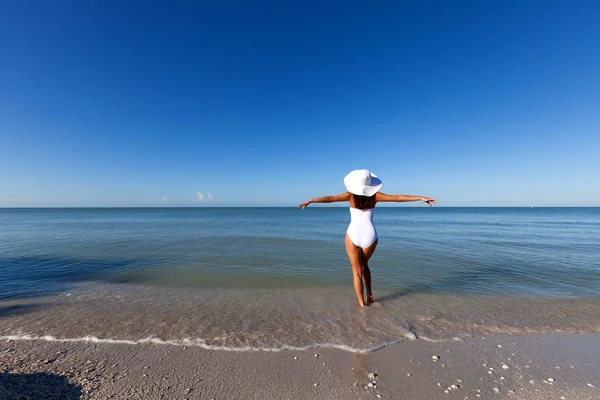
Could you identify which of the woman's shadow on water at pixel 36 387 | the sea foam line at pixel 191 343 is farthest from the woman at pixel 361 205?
the woman's shadow on water at pixel 36 387

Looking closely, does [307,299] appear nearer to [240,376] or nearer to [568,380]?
[240,376]

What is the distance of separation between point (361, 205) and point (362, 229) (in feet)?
1.77

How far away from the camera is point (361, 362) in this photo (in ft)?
12.8

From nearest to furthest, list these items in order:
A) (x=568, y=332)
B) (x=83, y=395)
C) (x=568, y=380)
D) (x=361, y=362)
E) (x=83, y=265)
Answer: (x=83, y=395), (x=568, y=380), (x=361, y=362), (x=568, y=332), (x=83, y=265)

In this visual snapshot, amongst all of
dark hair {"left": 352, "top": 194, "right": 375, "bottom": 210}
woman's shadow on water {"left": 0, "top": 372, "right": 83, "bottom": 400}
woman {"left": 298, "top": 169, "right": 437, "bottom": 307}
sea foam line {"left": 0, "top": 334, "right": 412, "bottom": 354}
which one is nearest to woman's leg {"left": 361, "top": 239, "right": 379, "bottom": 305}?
woman {"left": 298, "top": 169, "right": 437, "bottom": 307}

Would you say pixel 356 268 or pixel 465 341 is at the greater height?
pixel 356 268

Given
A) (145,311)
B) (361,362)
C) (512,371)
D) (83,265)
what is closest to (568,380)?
(512,371)

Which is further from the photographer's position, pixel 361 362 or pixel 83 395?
pixel 361 362

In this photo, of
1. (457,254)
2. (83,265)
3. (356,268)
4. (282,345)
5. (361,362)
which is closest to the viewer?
(361,362)

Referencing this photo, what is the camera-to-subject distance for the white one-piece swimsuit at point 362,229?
5.50m

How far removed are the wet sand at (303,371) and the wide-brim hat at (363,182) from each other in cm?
278

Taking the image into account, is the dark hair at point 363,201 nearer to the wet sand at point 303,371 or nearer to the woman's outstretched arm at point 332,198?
the woman's outstretched arm at point 332,198

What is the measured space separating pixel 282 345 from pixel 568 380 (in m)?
4.02

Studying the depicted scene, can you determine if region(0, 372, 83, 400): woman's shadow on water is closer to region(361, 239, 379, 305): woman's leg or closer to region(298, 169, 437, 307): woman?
region(298, 169, 437, 307): woman
